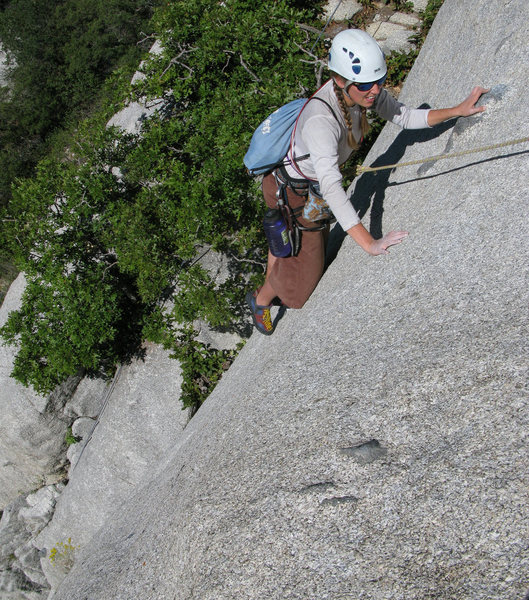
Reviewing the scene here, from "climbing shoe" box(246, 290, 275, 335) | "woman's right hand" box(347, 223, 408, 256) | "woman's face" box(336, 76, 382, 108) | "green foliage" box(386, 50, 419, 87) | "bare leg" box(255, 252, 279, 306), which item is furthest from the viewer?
"green foliage" box(386, 50, 419, 87)

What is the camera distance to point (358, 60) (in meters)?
3.38

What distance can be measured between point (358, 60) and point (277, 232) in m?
1.56

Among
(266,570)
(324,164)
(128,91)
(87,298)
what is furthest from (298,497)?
(128,91)

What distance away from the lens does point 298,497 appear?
297cm

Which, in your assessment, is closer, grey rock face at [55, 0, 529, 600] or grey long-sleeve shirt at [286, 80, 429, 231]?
grey rock face at [55, 0, 529, 600]

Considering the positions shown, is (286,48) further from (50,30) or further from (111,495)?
(50,30)

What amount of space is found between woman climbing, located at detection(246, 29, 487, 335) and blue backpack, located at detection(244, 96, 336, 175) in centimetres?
8

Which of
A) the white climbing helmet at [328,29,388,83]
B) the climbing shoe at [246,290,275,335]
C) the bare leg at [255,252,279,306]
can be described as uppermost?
the white climbing helmet at [328,29,388,83]

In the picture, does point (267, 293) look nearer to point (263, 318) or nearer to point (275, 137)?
point (263, 318)

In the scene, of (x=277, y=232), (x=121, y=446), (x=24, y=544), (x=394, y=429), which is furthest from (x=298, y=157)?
(x=24, y=544)

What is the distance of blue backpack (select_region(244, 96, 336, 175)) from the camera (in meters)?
3.85

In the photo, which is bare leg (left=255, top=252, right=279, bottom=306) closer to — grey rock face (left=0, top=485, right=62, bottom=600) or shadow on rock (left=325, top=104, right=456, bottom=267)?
shadow on rock (left=325, top=104, right=456, bottom=267)

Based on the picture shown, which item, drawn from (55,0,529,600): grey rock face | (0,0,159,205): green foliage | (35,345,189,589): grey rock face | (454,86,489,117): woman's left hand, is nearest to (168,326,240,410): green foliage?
(35,345,189,589): grey rock face

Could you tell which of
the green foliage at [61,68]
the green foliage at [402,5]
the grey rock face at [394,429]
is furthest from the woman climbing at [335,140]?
the green foliage at [61,68]
